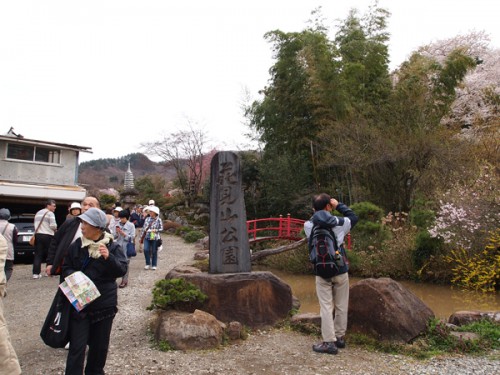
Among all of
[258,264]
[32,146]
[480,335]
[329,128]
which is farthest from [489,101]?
[32,146]

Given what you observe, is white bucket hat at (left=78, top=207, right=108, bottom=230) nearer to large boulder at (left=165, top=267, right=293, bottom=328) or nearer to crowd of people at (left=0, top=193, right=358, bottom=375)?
crowd of people at (left=0, top=193, right=358, bottom=375)

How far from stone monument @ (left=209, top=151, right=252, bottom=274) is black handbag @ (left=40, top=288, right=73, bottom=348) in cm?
242

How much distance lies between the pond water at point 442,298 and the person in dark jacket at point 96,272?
4.42 meters

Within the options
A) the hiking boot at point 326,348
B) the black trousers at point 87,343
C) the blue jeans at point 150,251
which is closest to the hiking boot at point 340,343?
the hiking boot at point 326,348

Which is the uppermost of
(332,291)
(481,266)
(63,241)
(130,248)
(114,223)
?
(114,223)

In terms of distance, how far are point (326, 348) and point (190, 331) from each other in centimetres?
127

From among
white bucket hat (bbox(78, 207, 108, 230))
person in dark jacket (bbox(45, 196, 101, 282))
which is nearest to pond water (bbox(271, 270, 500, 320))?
person in dark jacket (bbox(45, 196, 101, 282))

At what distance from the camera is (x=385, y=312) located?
12.8ft

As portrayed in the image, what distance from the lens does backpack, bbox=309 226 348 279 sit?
361cm

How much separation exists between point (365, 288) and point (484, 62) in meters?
18.4

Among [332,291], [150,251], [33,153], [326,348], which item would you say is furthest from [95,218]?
[33,153]

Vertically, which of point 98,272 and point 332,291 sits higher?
point 98,272

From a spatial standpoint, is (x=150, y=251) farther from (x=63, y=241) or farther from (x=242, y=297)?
(x=63, y=241)

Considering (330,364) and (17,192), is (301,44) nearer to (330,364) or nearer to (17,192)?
(17,192)
